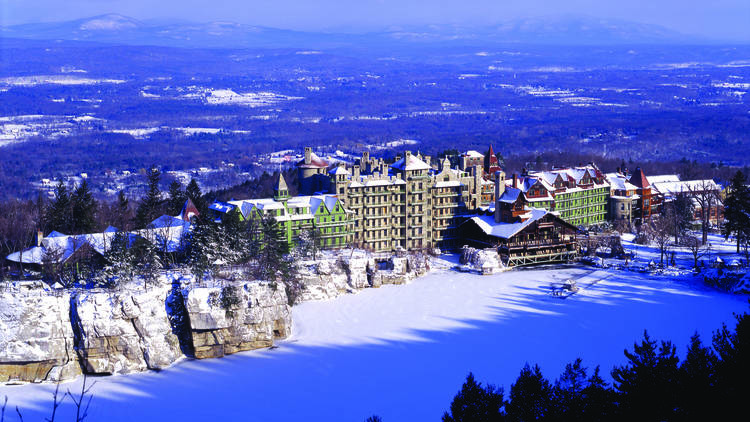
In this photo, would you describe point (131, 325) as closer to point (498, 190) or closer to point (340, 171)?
point (340, 171)

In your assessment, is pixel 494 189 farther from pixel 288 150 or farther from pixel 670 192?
pixel 288 150

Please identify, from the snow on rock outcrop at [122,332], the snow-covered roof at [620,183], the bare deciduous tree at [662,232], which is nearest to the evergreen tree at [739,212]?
the bare deciduous tree at [662,232]

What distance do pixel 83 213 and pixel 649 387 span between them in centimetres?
3121

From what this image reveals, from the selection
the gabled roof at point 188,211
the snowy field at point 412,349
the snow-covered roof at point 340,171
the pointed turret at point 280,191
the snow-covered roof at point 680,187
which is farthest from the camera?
the snow-covered roof at point 680,187

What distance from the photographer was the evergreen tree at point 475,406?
73.6ft

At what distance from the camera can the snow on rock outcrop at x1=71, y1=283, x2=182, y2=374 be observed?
3219cm

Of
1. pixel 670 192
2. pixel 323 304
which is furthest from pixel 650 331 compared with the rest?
pixel 670 192

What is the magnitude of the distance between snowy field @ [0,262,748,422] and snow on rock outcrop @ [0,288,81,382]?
716mm

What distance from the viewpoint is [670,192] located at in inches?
2411

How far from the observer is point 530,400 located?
904 inches

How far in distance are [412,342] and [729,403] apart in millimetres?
15459

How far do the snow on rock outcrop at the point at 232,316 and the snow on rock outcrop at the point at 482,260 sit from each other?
1415 centimetres

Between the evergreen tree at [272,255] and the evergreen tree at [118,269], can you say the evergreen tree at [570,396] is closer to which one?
the evergreen tree at [272,255]

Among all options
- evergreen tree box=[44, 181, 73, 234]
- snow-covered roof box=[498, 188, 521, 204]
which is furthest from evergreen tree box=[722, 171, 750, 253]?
evergreen tree box=[44, 181, 73, 234]
